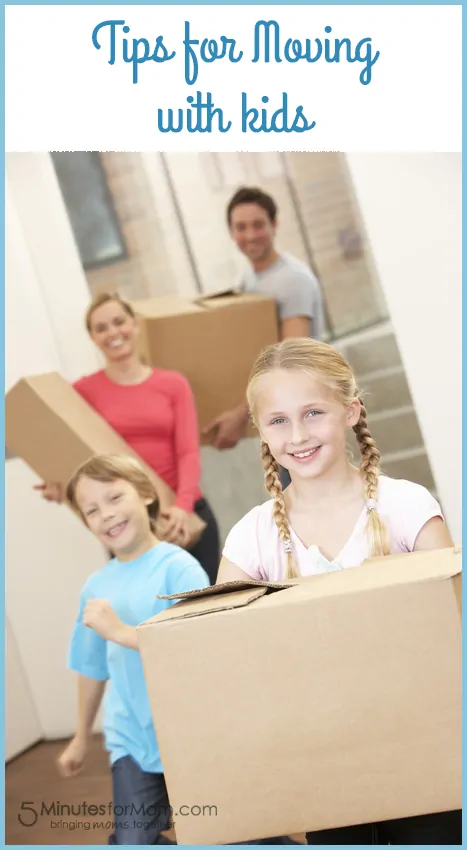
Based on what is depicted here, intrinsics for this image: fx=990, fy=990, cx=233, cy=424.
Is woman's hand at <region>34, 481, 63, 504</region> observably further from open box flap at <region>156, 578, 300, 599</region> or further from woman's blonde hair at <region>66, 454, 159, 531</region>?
open box flap at <region>156, 578, 300, 599</region>

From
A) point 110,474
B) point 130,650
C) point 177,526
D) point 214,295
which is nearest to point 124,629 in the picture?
point 130,650

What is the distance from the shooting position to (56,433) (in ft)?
7.07

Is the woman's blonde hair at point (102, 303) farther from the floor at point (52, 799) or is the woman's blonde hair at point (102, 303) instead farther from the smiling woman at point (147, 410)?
the floor at point (52, 799)

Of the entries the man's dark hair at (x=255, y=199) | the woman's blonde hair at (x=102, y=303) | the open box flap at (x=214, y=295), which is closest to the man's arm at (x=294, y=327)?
the open box flap at (x=214, y=295)

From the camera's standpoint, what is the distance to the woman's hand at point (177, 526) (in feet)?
7.16

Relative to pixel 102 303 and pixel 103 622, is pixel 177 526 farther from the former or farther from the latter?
pixel 103 622

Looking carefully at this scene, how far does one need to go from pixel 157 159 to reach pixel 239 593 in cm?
161

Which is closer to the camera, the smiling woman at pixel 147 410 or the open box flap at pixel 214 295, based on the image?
the smiling woman at pixel 147 410

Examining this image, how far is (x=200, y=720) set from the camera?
1.03 m

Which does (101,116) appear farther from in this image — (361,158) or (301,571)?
(301,571)

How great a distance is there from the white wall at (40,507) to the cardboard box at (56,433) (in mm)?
296

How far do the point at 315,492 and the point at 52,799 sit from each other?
48.6 inches

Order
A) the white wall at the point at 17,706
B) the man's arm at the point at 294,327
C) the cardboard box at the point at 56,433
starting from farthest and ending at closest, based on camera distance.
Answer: the white wall at the point at 17,706 < the man's arm at the point at 294,327 < the cardboard box at the point at 56,433

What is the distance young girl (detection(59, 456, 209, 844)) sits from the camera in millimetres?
1536
